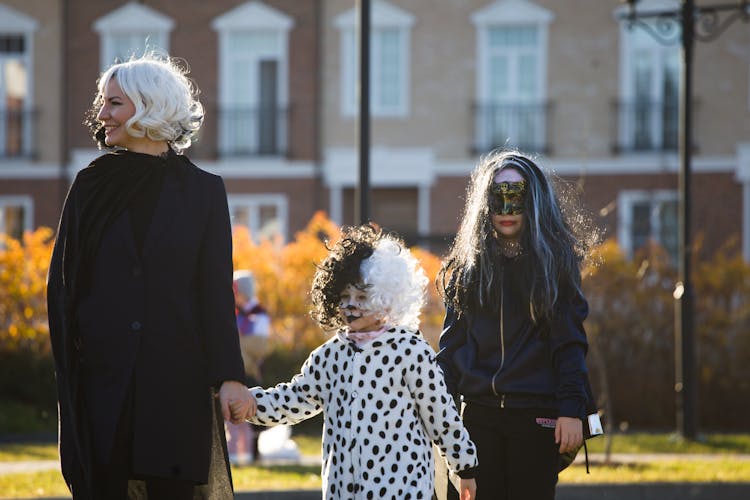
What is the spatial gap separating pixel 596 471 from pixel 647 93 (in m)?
17.1

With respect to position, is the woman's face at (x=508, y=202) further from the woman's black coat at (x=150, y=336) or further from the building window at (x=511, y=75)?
the building window at (x=511, y=75)

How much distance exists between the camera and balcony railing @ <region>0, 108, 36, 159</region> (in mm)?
27480

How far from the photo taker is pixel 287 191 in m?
26.7

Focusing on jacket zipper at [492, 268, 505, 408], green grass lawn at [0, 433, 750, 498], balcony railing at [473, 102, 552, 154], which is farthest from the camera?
balcony railing at [473, 102, 552, 154]

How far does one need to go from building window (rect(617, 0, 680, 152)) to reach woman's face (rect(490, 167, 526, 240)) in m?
21.1

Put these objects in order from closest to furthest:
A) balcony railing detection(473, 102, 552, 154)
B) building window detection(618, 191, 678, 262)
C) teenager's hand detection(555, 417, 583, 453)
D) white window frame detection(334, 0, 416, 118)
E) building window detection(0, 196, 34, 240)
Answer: teenager's hand detection(555, 417, 583, 453) → building window detection(618, 191, 678, 262) → balcony railing detection(473, 102, 552, 154) → white window frame detection(334, 0, 416, 118) → building window detection(0, 196, 34, 240)

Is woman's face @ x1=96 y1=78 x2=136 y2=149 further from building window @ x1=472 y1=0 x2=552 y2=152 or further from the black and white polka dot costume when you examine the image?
building window @ x1=472 y1=0 x2=552 y2=152

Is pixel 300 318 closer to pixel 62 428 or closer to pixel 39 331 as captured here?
pixel 39 331

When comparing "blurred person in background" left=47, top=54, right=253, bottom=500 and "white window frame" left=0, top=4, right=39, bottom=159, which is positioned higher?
"white window frame" left=0, top=4, right=39, bottom=159

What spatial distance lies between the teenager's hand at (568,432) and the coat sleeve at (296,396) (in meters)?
0.92

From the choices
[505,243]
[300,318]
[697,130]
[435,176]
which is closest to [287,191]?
[435,176]

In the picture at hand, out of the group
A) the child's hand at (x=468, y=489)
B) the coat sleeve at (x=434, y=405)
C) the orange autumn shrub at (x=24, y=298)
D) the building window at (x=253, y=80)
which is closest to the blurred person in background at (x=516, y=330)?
the child's hand at (x=468, y=489)

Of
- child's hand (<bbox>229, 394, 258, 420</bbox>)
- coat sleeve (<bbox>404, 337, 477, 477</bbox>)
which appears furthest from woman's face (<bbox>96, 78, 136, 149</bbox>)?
coat sleeve (<bbox>404, 337, 477, 477</bbox>)

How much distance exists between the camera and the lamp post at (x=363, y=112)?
887 cm
